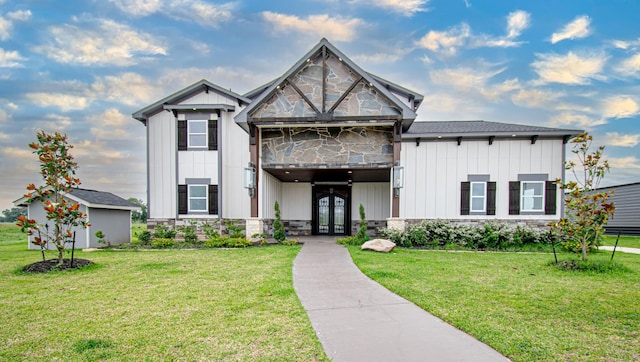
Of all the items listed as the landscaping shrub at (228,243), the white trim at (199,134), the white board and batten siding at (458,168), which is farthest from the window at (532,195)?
the white trim at (199,134)

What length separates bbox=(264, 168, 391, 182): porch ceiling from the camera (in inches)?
546

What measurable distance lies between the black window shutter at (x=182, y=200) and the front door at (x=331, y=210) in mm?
6677

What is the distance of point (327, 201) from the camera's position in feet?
57.4

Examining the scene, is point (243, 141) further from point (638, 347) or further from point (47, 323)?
point (638, 347)

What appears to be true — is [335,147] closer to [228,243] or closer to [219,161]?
[219,161]

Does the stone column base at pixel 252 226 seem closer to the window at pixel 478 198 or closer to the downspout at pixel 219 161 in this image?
the downspout at pixel 219 161

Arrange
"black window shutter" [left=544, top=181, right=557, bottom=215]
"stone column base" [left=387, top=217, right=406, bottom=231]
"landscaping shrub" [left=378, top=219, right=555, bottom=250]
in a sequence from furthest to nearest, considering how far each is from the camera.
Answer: "black window shutter" [left=544, top=181, right=557, bottom=215] < "stone column base" [left=387, top=217, right=406, bottom=231] < "landscaping shrub" [left=378, top=219, right=555, bottom=250]

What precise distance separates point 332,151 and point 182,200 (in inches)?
281

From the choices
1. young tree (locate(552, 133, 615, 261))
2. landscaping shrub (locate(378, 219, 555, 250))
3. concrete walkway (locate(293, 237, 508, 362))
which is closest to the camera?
concrete walkway (locate(293, 237, 508, 362))

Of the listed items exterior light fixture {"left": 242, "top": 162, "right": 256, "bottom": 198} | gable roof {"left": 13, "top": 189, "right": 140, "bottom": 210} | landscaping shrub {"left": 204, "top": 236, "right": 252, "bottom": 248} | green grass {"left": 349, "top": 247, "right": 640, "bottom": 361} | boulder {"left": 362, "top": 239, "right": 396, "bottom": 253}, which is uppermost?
exterior light fixture {"left": 242, "top": 162, "right": 256, "bottom": 198}

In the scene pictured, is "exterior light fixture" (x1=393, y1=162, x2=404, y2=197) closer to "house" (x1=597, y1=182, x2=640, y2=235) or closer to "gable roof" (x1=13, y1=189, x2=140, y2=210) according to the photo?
"gable roof" (x1=13, y1=189, x2=140, y2=210)

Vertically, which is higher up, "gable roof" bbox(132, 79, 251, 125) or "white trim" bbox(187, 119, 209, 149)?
"gable roof" bbox(132, 79, 251, 125)

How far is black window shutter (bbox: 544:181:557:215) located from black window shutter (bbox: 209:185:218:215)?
1422 cm

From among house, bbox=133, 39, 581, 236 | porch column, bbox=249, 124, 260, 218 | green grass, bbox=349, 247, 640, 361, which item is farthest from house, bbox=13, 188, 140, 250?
green grass, bbox=349, 247, 640, 361
